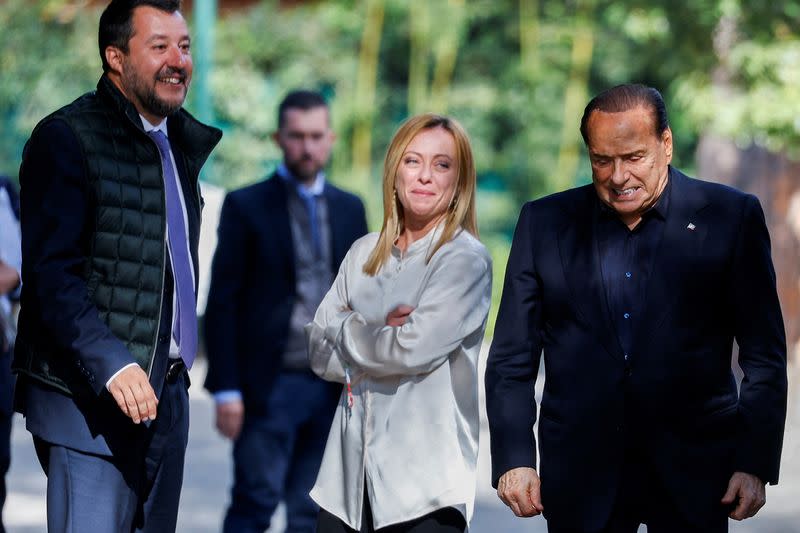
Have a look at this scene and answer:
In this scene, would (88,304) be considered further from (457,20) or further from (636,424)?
(457,20)

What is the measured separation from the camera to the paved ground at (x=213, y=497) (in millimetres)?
7539

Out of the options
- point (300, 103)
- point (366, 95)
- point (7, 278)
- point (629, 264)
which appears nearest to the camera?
point (629, 264)

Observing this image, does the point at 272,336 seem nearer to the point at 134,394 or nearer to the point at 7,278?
the point at 7,278

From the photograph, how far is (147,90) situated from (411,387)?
1.12 m

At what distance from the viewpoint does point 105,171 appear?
405 cm

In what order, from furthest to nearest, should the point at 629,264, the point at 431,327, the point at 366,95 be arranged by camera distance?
the point at 366,95 < the point at 431,327 < the point at 629,264

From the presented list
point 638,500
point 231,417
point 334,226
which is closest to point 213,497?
point 231,417

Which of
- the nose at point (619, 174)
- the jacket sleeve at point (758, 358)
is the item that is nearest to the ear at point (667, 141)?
the nose at point (619, 174)

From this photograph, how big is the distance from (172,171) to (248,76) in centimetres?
1365

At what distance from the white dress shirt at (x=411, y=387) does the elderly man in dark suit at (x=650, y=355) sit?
1.18 feet

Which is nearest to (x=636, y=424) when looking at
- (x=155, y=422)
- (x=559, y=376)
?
(x=559, y=376)

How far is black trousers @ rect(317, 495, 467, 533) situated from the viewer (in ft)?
14.2

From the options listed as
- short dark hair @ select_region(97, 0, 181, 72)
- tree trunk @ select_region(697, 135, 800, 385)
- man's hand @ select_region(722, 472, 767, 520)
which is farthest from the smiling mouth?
tree trunk @ select_region(697, 135, 800, 385)

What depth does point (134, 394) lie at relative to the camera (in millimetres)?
3842
